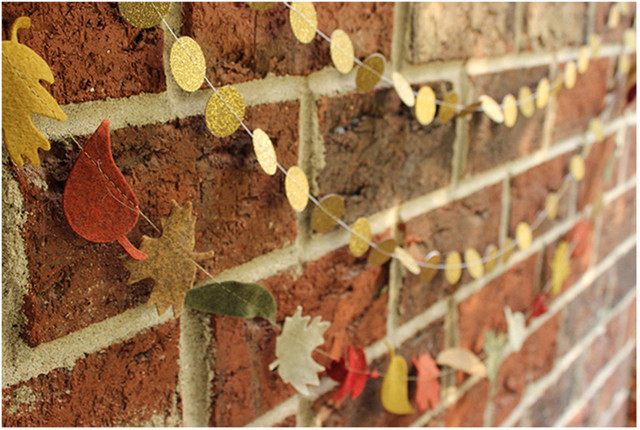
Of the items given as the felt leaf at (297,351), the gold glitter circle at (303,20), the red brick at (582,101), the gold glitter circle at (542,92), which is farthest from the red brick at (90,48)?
the red brick at (582,101)

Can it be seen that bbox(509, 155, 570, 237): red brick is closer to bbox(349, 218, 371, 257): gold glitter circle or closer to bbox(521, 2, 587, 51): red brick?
bbox(521, 2, 587, 51): red brick

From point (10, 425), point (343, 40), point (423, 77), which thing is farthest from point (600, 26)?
point (10, 425)

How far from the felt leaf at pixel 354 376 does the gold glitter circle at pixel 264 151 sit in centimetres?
20

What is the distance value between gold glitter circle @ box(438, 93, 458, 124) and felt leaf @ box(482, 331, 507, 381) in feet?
1.00

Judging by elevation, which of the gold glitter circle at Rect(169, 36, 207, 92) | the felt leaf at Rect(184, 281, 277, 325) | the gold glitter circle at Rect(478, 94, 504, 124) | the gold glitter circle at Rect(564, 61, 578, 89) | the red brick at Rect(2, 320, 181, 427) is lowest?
the red brick at Rect(2, 320, 181, 427)

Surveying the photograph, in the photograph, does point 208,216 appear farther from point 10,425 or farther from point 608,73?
point 608,73

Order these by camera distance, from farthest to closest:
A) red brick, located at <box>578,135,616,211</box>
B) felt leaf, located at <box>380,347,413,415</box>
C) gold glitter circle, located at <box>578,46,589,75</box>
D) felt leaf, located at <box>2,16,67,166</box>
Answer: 1. red brick, located at <box>578,135,616,211</box>
2. gold glitter circle, located at <box>578,46,589,75</box>
3. felt leaf, located at <box>380,347,413,415</box>
4. felt leaf, located at <box>2,16,67,166</box>

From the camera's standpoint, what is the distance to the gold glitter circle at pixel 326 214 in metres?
0.46

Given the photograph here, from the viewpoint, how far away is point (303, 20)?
16.3 inches

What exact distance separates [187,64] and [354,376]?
1.04 feet

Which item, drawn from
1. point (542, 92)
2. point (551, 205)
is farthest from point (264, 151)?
point (551, 205)

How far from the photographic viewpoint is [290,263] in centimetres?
47

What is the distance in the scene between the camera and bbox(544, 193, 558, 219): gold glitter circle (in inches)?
34.3

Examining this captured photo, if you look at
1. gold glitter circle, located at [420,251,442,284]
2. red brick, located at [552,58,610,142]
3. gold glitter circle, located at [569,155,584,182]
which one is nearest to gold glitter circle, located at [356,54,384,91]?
gold glitter circle, located at [420,251,442,284]
